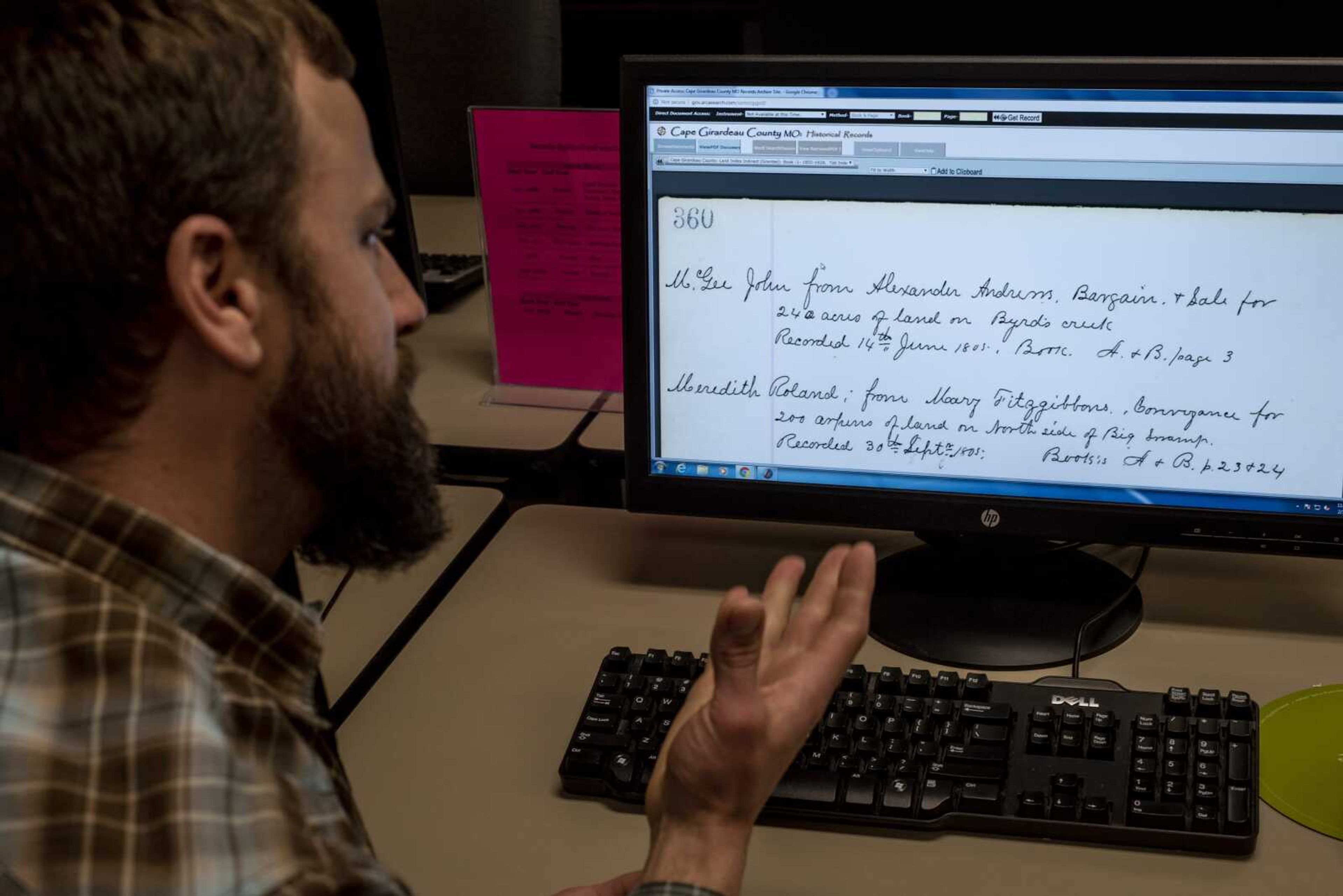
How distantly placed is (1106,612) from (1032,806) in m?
0.26

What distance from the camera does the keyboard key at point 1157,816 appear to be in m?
0.77

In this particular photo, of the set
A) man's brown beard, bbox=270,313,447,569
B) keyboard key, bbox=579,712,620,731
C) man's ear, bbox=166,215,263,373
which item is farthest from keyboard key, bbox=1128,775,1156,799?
man's ear, bbox=166,215,263,373

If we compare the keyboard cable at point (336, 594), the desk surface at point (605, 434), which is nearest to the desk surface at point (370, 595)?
the keyboard cable at point (336, 594)

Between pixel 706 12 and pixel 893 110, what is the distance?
8.55 feet

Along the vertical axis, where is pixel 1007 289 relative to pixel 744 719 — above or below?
above

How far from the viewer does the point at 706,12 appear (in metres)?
3.35

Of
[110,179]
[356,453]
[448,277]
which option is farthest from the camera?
[448,277]

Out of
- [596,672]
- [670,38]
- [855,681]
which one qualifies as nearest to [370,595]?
[596,672]

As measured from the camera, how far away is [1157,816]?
30.2 inches

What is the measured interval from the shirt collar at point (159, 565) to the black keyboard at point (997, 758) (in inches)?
10.4

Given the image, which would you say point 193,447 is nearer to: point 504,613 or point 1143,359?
point 504,613

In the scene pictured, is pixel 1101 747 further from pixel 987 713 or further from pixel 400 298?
pixel 400 298

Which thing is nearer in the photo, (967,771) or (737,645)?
(737,645)

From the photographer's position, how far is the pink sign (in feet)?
4.14
